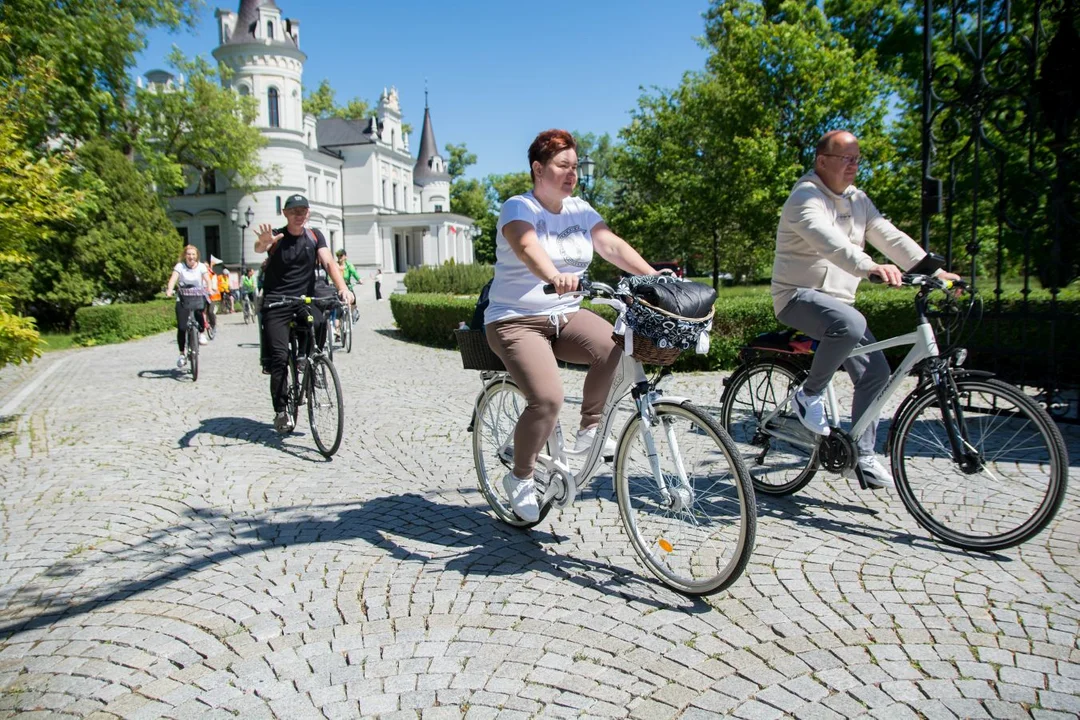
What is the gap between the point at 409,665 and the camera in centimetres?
299

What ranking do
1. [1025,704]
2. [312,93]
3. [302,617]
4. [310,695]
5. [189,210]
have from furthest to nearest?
[312,93]
[189,210]
[302,617]
[310,695]
[1025,704]

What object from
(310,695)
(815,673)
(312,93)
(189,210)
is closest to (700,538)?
(815,673)

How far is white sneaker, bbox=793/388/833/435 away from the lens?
445cm

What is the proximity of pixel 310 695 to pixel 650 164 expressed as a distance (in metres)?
28.6

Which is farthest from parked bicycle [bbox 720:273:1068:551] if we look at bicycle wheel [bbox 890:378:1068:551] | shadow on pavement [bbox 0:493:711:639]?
shadow on pavement [bbox 0:493:711:639]

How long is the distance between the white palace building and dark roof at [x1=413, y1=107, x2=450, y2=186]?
10 cm

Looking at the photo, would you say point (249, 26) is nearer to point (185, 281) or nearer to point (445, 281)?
point (445, 281)

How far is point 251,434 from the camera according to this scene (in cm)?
749

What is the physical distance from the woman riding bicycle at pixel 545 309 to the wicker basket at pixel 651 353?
0.35 meters

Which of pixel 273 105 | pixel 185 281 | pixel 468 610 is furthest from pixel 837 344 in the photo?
pixel 273 105

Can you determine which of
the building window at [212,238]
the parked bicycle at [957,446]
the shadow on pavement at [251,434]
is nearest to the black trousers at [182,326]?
the shadow on pavement at [251,434]

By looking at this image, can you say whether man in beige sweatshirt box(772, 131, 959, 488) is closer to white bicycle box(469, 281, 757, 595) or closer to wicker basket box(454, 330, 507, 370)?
white bicycle box(469, 281, 757, 595)

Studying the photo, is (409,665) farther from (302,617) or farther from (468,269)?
(468,269)

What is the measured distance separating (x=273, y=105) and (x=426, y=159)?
2732 cm
